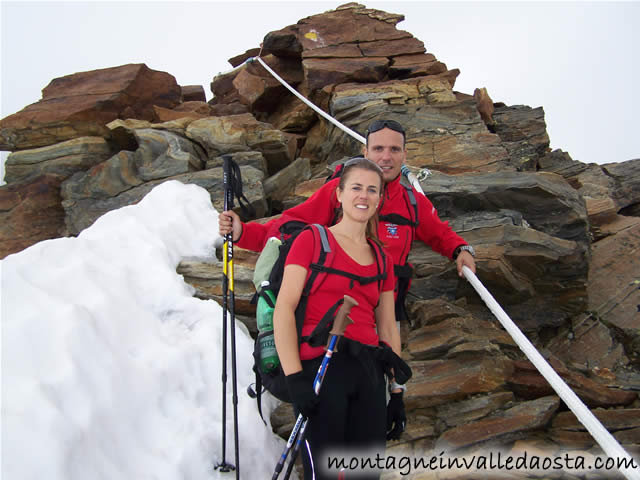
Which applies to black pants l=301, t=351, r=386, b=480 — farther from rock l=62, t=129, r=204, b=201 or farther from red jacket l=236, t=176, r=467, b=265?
rock l=62, t=129, r=204, b=201

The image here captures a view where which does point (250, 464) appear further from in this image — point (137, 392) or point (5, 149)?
point (5, 149)

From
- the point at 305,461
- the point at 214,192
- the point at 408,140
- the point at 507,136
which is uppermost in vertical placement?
the point at 507,136

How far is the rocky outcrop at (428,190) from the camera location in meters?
6.41

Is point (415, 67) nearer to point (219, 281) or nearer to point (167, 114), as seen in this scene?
point (167, 114)

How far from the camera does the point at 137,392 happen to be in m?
5.18

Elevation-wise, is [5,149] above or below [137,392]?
above

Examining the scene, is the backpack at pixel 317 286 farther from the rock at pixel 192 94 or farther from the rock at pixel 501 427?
the rock at pixel 192 94

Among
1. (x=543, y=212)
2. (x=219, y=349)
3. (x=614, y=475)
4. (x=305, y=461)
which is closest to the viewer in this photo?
(x=305, y=461)

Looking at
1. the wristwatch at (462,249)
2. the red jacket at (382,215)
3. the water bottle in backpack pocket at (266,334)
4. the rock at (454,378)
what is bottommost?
the rock at (454,378)

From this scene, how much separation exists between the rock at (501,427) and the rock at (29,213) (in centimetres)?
1188

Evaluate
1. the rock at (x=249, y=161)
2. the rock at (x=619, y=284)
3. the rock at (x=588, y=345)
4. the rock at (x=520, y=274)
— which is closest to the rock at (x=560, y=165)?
the rock at (x=619, y=284)

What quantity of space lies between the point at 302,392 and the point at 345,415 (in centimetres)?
53

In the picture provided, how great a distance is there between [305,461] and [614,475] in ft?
11.7

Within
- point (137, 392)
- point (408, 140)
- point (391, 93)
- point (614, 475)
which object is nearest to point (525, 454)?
point (614, 475)
